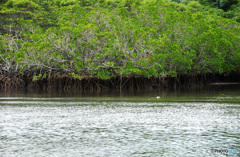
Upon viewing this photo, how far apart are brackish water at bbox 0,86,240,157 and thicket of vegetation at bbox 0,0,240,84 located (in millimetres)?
15402

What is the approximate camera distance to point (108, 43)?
39.7 meters

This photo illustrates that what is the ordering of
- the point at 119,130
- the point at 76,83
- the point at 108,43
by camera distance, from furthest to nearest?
the point at 76,83, the point at 108,43, the point at 119,130

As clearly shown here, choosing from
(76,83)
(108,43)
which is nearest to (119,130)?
(108,43)

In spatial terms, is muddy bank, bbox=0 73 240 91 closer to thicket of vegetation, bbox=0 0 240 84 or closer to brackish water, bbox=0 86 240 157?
thicket of vegetation, bbox=0 0 240 84

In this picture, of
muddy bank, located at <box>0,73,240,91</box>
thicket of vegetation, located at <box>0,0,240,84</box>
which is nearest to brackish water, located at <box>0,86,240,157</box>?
thicket of vegetation, located at <box>0,0,240,84</box>

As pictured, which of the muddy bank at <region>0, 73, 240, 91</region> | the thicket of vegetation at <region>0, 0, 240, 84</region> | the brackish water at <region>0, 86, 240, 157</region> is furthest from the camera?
the muddy bank at <region>0, 73, 240, 91</region>

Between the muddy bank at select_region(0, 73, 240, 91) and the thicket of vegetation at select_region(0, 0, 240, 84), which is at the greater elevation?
the thicket of vegetation at select_region(0, 0, 240, 84)

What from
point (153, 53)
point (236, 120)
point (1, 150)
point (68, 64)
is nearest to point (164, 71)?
point (153, 53)

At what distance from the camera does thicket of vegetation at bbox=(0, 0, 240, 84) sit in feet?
127

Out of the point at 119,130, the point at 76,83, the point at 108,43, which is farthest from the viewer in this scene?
the point at 76,83

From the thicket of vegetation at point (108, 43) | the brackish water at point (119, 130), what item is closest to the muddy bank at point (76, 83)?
the thicket of vegetation at point (108, 43)

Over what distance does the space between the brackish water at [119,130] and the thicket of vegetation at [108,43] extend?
50.5 ft

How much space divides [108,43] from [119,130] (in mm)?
24784

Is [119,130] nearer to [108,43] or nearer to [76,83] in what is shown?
[108,43]
